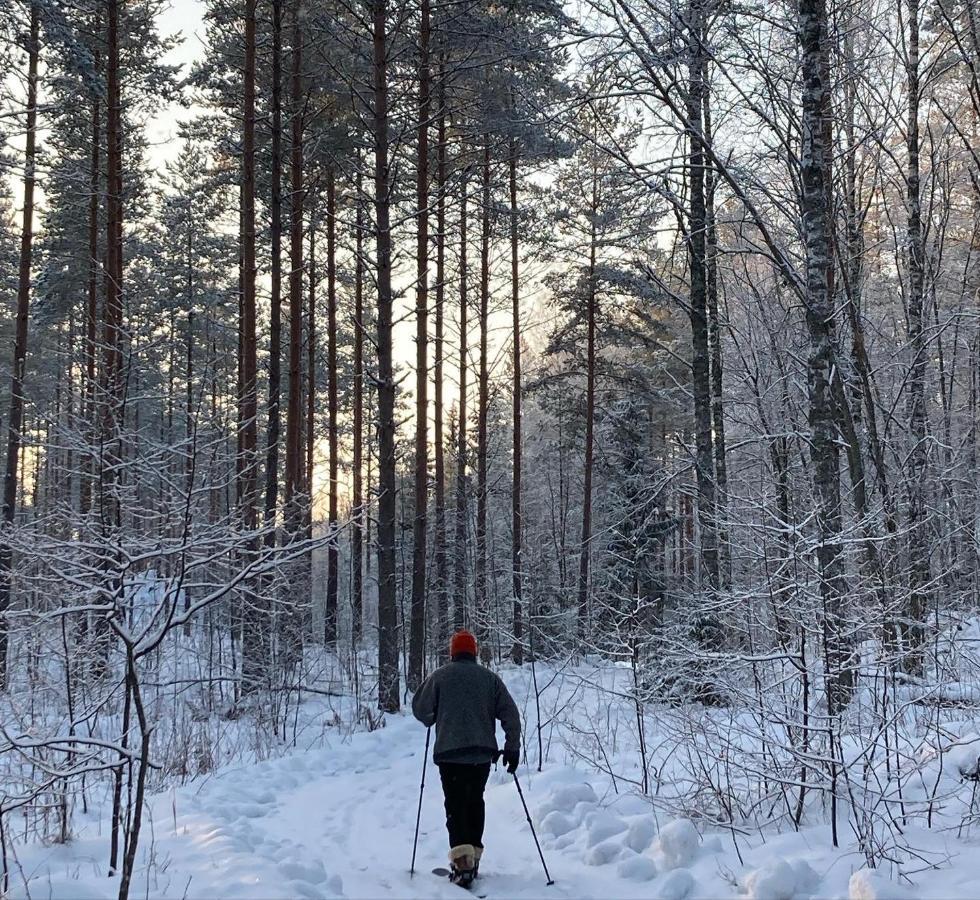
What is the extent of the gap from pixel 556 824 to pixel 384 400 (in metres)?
7.34

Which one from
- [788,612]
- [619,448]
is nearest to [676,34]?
[788,612]

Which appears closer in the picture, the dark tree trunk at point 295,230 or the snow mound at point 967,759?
the snow mound at point 967,759

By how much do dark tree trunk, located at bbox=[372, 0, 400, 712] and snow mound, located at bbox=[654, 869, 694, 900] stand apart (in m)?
7.46

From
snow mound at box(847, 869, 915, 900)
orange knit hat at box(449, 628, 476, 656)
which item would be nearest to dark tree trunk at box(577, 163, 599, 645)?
orange knit hat at box(449, 628, 476, 656)

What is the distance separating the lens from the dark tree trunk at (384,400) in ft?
38.9

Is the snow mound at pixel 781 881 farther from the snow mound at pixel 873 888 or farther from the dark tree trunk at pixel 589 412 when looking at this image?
the dark tree trunk at pixel 589 412

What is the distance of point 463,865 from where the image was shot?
17.9 feet

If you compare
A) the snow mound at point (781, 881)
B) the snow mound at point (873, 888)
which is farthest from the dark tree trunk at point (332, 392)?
the snow mound at point (873, 888)

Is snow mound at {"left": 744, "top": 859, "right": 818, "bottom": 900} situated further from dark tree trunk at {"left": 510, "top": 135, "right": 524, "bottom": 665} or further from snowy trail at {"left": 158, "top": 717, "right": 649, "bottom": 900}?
dark tree trunk at {"left": 510, "top": 135, "right": 524, "bottom": 665}

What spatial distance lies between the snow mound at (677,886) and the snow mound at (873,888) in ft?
3.42

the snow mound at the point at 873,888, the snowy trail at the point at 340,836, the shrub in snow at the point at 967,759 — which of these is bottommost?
the snowy trail at the point at 340,836

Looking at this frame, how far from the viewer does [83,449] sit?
4.73 meters

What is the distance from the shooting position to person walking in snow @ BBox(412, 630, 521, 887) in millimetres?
5652

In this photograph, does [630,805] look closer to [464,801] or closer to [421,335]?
[464,801]
